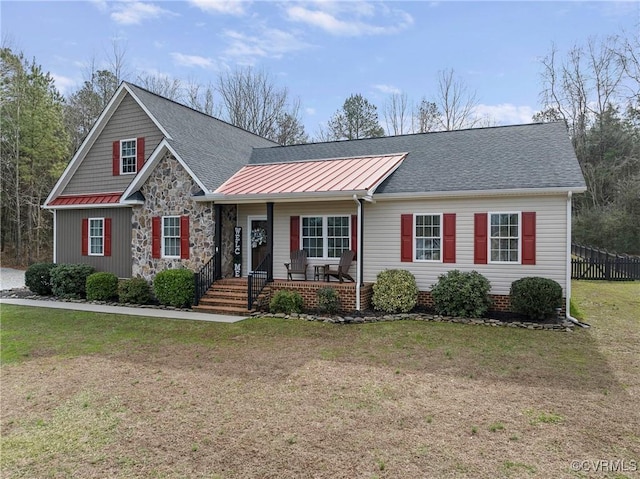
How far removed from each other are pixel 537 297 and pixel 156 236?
11.2m

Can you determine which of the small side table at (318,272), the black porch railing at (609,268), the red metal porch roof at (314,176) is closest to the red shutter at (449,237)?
the red metal porch roof at (314,176)

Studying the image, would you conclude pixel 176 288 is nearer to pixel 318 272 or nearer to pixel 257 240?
pixel 257 240


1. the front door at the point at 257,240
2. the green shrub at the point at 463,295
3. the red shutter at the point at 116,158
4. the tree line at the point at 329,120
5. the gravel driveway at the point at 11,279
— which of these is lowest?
the gravel driveway at the point at 11,279

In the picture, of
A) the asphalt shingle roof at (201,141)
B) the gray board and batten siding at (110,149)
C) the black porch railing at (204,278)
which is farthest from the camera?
the gray board and batten siding at (110,149)

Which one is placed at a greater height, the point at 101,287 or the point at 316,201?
the point at 316,201

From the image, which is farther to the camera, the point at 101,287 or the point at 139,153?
the point at 139,153

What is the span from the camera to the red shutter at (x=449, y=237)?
1134 centimetres

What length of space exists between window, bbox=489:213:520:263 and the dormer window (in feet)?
40.0

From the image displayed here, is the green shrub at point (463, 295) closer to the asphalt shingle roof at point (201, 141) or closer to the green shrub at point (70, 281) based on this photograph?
the asphalt shingle roof at point (201, 141)

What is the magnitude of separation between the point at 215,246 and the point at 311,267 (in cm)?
299

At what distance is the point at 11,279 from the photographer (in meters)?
20.1

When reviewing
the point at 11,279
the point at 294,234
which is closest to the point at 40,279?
the point at 11,279

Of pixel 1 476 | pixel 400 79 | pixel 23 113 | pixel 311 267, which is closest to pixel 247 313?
pixel 311 267

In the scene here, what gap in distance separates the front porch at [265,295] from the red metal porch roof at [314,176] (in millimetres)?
2601
